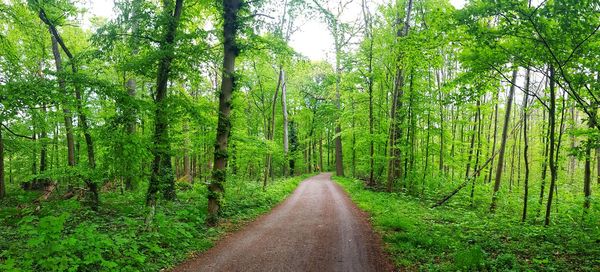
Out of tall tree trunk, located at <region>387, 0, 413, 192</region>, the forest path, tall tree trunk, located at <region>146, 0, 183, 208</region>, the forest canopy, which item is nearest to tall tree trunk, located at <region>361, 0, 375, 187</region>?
tall tree trunk, located at <region>387, 0, 413, 192</region>

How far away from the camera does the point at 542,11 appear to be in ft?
19.1

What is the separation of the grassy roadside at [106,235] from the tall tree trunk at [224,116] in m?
0.58

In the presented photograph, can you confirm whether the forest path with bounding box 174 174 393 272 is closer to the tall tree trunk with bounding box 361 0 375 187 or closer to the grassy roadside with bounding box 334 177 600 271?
the grassy roadside with bounding box 334 177 600 271

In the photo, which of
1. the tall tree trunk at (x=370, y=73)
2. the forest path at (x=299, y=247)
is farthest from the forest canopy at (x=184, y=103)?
the tall tree trunk at (x=370, y=73)

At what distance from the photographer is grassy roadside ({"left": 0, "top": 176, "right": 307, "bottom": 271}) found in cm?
486

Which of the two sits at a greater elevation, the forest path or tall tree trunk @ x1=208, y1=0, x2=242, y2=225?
tall tree trunk @ x1=208, y1=0, x2=242, y2=225

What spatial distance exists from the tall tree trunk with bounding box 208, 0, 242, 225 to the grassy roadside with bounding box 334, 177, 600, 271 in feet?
16.5

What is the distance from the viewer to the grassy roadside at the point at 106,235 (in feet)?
15.9

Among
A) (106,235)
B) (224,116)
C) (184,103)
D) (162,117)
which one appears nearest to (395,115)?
(224,116)

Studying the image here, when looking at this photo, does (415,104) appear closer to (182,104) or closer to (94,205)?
(182,104)

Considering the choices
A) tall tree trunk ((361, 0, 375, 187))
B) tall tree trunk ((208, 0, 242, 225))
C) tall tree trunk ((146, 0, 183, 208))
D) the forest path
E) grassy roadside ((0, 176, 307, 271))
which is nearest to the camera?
grassy roadside ((0, 176, 307, 271))

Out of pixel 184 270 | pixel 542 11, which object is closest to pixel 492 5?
pixel 542 11

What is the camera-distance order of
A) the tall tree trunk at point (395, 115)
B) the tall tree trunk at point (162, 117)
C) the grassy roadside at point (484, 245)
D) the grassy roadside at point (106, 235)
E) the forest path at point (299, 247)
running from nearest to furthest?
the grassy roadside at point (106, 235) → the grassy roadside at point (484, 245) → the forest path at point (299, 247) → the tall tree trunk at point (162, 117) → the tall tree trunk at point (395, 115)

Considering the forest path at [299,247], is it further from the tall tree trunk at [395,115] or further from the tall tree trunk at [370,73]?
the tall tree trunk at [370,73]
